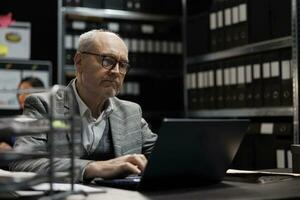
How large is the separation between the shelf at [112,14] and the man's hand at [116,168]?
256 centimetres

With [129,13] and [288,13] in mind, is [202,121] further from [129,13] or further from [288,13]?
[129,13]

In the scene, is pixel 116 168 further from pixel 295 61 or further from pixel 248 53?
pixel 248 53

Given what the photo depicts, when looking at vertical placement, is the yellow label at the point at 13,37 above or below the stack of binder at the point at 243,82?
above

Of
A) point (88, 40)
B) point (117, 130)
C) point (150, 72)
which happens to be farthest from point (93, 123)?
point (150, 72)

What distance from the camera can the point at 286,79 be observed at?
3.11 meters

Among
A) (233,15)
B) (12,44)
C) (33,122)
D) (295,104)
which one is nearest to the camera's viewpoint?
(33,122)

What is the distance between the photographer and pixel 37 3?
421cm

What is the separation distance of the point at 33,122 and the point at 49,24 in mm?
3491

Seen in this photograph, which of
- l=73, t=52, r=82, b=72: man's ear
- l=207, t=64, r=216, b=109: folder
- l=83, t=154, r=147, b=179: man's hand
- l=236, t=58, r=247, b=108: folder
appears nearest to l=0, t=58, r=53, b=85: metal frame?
l=207, t=64, r=216, b=109: folder

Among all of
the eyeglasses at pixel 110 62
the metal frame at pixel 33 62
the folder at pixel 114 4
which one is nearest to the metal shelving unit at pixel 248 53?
the folder at pixel 114 4

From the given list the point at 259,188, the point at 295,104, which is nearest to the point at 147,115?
the point at 295,104

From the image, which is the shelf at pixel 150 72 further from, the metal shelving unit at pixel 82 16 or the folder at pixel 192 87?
the folder at pixel 192 87

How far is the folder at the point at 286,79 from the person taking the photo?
3.09 metres

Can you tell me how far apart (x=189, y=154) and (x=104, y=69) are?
837 mm
